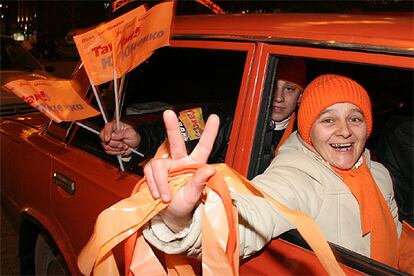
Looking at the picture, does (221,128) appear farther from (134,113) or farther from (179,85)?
(179,85)

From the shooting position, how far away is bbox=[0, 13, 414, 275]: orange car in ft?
4.76

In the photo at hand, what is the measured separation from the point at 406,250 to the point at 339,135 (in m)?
0.48

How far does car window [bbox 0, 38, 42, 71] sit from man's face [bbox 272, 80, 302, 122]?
5.66 m

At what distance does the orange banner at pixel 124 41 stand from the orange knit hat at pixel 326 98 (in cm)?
59

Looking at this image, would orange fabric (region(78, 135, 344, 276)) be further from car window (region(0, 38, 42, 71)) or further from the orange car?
car window (region(0, 38, 42, 71))

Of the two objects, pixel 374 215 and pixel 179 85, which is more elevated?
pixel 179 85

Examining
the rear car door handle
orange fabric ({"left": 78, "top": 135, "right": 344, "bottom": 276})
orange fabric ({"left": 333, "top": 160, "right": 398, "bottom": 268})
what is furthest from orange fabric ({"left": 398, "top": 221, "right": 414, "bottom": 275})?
the rear car door handle

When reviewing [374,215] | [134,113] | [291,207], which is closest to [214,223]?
[291,207]

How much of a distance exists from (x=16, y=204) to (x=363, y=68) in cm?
231

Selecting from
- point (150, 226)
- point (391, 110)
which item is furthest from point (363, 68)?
point (150, 226)

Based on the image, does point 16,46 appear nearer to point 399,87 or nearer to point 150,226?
point 399,87

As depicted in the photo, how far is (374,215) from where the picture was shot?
64.9 inches

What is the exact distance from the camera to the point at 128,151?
224 centimetres

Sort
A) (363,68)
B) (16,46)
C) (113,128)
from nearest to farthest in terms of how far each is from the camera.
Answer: (113,128)
(363,68)
(16,46)
